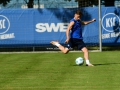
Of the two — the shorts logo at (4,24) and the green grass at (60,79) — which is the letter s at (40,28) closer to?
the shorts logo at (4,24)

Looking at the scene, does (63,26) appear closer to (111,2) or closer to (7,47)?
(7,47)

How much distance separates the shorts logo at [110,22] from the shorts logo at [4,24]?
5544 mm

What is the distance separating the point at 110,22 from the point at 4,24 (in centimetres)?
612

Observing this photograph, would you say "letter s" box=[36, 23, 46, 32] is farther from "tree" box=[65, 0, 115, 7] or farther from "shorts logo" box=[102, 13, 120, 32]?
"tree" box=[65, 0, 115, 7]

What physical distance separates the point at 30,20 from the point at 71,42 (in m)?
10.2

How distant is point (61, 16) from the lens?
83.5ft

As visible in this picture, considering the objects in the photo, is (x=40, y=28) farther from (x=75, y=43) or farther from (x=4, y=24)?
(x=75, y=43)

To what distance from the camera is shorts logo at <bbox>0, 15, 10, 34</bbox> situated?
2522 centimetres

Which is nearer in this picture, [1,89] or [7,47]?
[1,89]

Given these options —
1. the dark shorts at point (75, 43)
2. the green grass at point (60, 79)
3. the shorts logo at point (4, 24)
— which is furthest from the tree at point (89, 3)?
the green grass at point (60, 79)

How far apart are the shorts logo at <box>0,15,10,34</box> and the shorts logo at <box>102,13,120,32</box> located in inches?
218

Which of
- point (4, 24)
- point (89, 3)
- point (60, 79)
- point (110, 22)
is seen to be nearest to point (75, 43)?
point (60, 79)

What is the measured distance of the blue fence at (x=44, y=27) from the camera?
25172mm

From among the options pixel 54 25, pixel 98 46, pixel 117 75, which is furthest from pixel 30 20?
pixel 117 75
